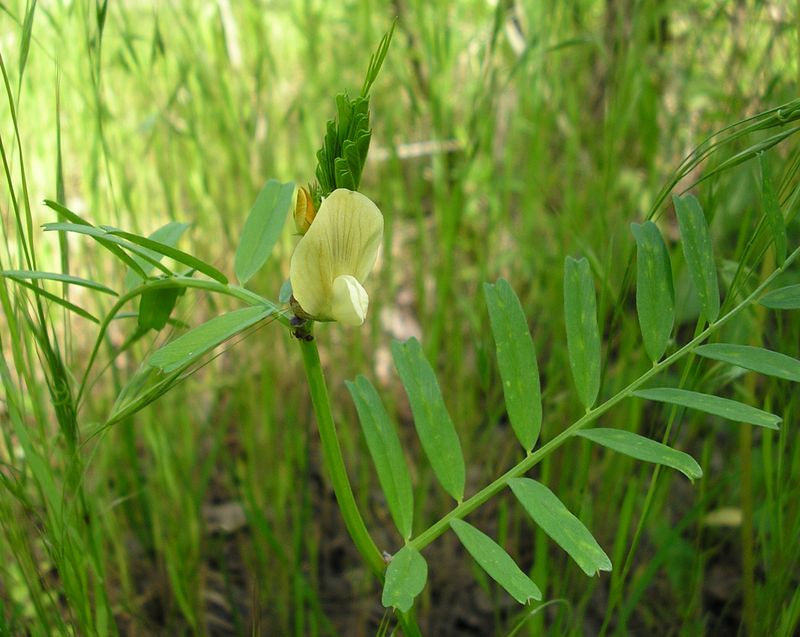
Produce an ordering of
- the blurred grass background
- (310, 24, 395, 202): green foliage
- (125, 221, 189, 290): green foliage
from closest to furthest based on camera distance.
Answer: (310, 24, 395, 202): green foliage, (125, 221, 189, 290): green foliage, the blurred grass background

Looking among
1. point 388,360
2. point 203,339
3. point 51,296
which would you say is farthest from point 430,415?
point 388,360

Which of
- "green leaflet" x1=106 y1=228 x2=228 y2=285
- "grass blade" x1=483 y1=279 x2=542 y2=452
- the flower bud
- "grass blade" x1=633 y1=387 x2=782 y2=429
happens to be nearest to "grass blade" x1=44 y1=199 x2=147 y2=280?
"green leaflet" x1=106 y1=228 x2=228 y2=285

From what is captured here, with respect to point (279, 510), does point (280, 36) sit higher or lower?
higher

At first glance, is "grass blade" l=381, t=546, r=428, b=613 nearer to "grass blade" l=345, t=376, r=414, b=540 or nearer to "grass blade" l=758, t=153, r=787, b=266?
"grass blade" l=345, t=376, r=414, b=540

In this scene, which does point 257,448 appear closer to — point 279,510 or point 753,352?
point 279,510

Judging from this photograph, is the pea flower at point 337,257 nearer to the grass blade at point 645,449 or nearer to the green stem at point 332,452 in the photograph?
the green stem at point 332,452

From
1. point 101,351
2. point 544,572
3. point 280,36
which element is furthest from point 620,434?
point 280,36
